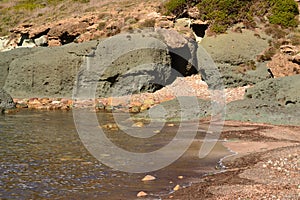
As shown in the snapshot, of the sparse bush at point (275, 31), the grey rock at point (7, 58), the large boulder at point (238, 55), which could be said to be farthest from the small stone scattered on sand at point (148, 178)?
the sparse bush at point (275, 31)

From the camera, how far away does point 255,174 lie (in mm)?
12188

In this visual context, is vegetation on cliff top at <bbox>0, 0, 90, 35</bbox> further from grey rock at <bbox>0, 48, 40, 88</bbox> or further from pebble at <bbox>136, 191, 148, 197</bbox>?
pebble at <bbox>136, 191, 148, 197</bbox>

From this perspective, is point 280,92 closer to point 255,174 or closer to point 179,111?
point 179,111

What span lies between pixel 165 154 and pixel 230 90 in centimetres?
2069

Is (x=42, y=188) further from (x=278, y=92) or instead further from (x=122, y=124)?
(x=278, y=92)

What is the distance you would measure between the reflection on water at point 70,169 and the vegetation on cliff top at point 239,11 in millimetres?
24576

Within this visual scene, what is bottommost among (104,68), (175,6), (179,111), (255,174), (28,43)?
(179,111)

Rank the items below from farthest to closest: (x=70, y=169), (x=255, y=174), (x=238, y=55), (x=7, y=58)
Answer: (x=7, y=58) → (x=238, y=55) → (x=70, y=169) → (x=255, y=174)

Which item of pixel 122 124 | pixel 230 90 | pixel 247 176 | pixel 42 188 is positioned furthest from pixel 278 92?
pixel 42 188

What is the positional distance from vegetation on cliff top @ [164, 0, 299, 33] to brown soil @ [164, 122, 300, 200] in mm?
25659

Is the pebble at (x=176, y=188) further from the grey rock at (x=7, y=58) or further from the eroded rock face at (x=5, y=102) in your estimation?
the grey rock at (x=7, y=58)

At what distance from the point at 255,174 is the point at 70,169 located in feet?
19.6

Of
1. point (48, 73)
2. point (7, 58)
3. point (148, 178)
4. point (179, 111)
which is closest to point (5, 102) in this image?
point (48, 73)

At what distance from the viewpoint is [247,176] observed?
1202 cm
